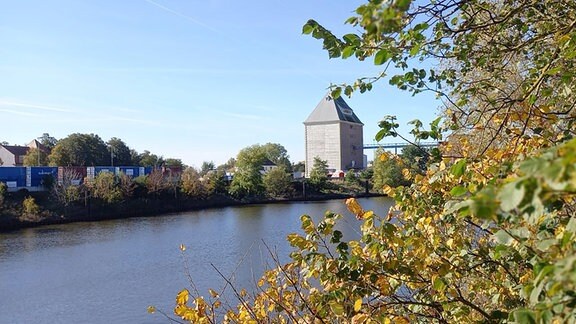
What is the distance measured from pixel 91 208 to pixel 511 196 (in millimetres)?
34726

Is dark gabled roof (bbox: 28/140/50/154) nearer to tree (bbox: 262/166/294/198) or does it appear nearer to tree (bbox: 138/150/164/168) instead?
tree (bbox: 138/150/164/168)

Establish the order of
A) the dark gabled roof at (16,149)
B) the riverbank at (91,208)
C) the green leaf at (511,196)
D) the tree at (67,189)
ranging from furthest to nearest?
the dark gabled roof at (16,149), the tree at (67,189), the riverbank at (91,208), the green leaf at (511,196)

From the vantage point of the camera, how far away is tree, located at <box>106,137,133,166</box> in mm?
51625

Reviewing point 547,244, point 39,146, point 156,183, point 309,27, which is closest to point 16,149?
point 39,146

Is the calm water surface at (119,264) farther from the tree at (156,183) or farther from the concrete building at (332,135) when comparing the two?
the concrete building at (332,135)

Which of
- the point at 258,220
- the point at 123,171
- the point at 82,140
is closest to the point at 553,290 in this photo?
the point at 258,220

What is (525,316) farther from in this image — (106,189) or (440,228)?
(106,189)

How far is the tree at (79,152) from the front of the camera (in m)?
45.4

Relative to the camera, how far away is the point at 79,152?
155 ft

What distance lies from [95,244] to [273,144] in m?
64.8

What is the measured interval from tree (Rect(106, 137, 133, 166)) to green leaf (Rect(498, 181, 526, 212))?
52.8 metres

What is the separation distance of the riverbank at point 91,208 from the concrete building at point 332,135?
21.5 m

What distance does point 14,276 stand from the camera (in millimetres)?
15531

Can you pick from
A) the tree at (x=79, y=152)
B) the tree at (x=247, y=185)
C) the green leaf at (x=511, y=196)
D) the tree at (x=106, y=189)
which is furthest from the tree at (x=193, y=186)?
the green leaf at (x=511, y=196)
